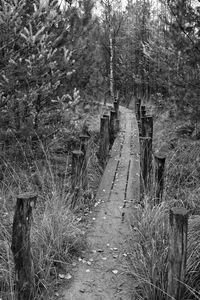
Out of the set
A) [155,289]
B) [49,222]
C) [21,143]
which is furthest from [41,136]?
[155,289]

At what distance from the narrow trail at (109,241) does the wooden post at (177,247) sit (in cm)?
55

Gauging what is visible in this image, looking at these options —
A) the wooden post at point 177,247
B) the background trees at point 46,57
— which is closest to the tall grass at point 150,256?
the wooden post at point 177,247

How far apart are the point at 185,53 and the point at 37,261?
15.5 feet

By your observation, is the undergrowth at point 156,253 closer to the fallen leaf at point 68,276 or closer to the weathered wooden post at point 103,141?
the fallen leaf at point 68,276

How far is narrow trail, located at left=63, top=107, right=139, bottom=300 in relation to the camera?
9.41 feet

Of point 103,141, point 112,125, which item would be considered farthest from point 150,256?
point 112,125

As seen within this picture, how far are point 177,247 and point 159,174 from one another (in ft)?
4.51

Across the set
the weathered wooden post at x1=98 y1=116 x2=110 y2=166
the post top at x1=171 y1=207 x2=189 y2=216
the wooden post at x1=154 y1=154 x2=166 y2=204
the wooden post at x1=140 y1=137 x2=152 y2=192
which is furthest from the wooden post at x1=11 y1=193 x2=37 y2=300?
the weathered wooden post at x1=98 y1=116 x2=110 y2=166

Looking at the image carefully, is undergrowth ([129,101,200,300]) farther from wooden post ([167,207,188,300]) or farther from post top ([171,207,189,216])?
post top ([171,207,189,216])

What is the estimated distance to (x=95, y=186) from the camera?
5621 millimetres

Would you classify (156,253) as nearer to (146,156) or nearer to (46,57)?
(146,156)

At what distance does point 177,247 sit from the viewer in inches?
92.2

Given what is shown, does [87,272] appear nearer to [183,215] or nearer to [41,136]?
[183,215]

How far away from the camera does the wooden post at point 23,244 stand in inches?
95.3
